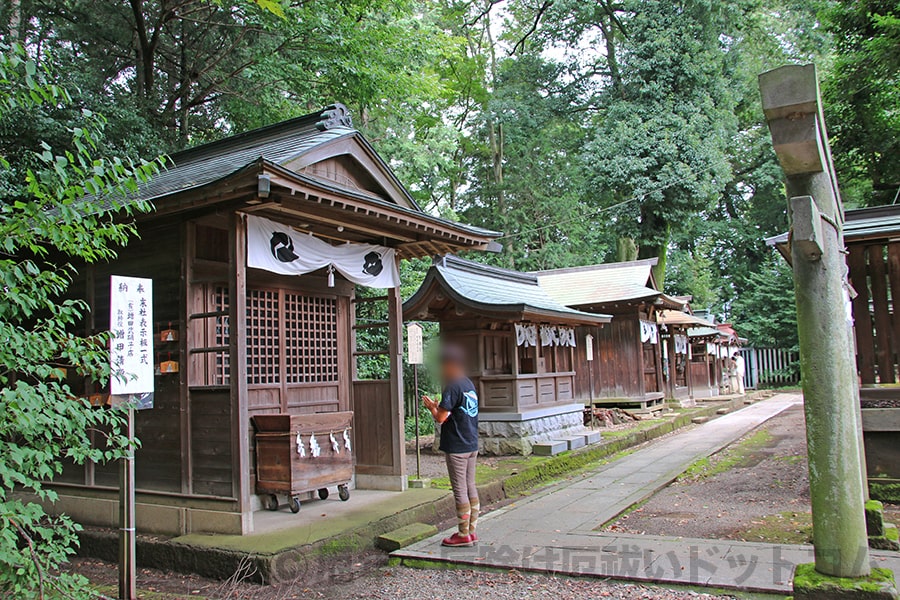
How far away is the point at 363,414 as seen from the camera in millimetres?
9844

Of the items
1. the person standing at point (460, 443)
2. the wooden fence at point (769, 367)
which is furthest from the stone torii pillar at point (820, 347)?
the wooden fence at point (769, 367)

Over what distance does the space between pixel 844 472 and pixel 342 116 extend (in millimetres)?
7990

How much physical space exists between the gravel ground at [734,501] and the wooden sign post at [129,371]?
5.47m

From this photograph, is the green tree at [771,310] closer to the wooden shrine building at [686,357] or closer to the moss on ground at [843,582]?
the wooden shrine building at [686,357]

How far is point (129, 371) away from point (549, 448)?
375 inches

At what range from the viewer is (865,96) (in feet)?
47.7

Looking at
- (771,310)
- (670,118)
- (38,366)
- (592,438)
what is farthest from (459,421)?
(771,310)

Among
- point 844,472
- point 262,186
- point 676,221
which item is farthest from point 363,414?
point 676,221

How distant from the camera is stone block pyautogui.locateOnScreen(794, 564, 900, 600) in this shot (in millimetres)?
4199

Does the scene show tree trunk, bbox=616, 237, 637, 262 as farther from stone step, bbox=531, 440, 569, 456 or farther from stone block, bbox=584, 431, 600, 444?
stone step, bbox=531, 440, 569, 456

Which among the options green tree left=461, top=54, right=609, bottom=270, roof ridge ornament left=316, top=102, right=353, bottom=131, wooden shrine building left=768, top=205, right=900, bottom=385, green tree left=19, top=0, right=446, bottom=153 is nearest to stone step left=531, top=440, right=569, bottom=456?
wooden shrine building left=768, top=205, right=900, bottom=385

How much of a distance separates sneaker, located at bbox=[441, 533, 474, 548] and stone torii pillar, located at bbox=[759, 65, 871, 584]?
141 inches

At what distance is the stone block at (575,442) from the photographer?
14242mm

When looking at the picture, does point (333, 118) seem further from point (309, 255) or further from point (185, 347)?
point (185, 347)
